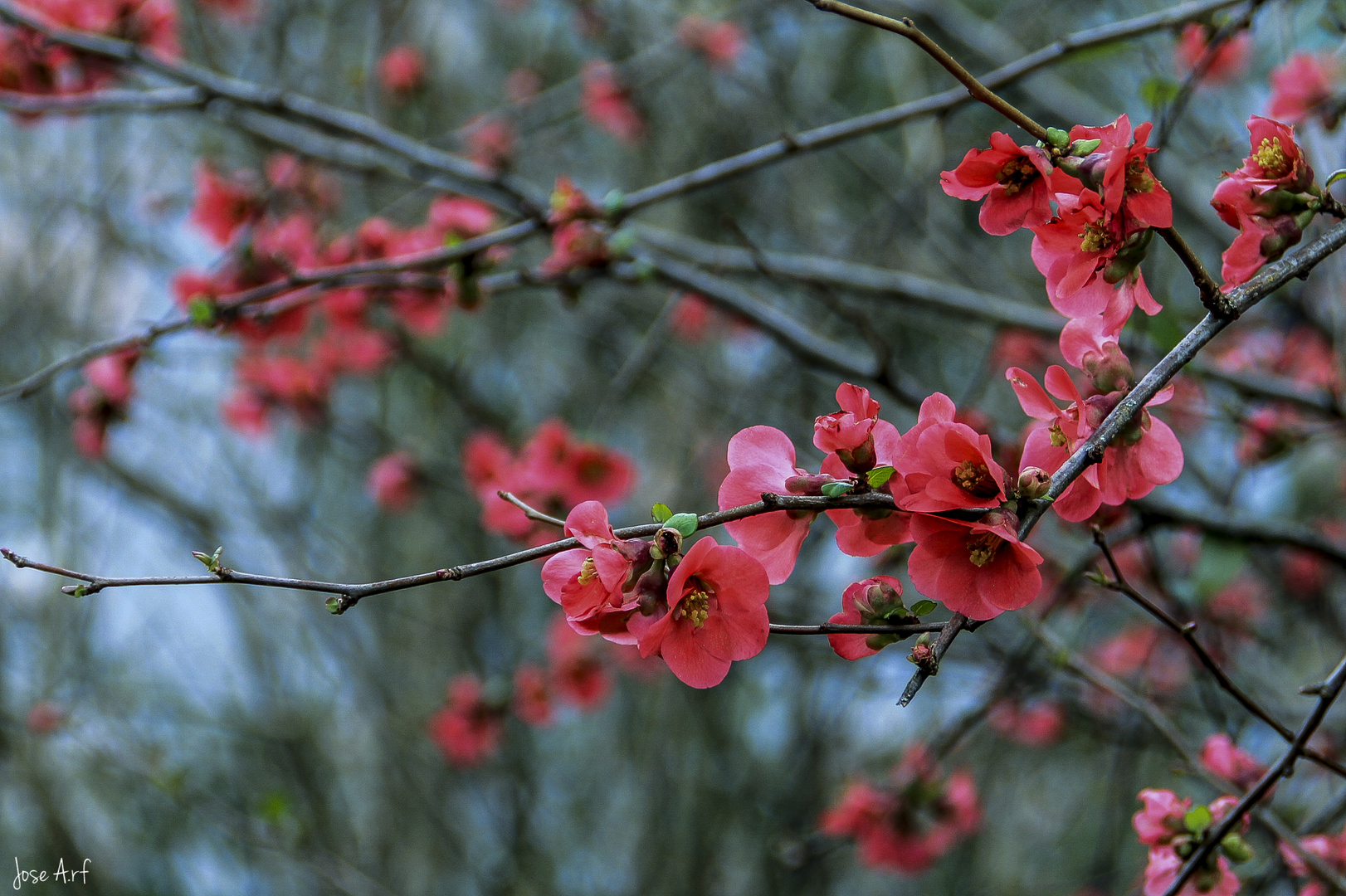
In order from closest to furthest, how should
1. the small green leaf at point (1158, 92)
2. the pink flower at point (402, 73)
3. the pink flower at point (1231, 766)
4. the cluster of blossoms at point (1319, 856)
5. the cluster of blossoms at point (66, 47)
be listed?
the cluster of blossoms at point (1319, 856) < the pink flower at point (1231, 766) < the small green leaf at point (1158, 92) < the cluster of blossoms at point (66, 47) < the pink flower at point (402, 73)

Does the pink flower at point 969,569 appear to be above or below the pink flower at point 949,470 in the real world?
below

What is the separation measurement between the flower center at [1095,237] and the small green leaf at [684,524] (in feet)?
1.45

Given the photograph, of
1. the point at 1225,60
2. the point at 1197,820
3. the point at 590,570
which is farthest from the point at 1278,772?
the point at 1225,60

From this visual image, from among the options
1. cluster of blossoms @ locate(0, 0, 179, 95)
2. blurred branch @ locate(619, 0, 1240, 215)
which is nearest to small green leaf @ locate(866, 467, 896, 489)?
blurred branch @ locate(619, 0, 1240, 215)

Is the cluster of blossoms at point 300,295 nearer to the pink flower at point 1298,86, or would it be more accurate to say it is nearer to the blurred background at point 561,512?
the blurred background at point 561,512

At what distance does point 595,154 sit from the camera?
511 cm

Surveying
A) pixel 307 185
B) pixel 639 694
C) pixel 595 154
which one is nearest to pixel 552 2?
pixel 595 154

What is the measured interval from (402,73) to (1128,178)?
12.1ft

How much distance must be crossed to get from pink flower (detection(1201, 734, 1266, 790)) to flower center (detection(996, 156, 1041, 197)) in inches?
35.2

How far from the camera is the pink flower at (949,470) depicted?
72cm

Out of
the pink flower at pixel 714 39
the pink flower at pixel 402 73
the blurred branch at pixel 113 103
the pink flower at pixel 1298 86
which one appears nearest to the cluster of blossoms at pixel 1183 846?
the pink flower at pixel 1298 86

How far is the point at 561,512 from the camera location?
2.32 metres

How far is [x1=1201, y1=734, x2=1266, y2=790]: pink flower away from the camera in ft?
4.30

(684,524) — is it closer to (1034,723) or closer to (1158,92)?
(1158,92)
